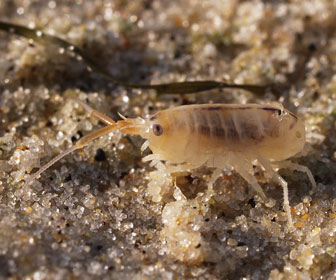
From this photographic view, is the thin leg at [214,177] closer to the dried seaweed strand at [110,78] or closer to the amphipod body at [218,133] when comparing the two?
the amphipod body at [218,133]

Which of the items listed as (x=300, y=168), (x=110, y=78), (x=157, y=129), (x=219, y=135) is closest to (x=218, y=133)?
(x=219, y=135)

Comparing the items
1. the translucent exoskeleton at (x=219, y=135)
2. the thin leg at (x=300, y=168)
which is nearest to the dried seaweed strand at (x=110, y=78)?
the translucent exoskeleton at (x=219, y=135)

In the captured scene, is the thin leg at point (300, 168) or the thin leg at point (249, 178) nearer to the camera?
the thin leg at point (249, 178)

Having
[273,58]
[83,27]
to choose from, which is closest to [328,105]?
[273,58]

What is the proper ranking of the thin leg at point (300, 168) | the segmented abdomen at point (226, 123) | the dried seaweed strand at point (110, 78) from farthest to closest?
the dried seaweed strand at point (110, 78)
the thin leg at point (300, 168)
the segmented abdomen at point (226, 123)

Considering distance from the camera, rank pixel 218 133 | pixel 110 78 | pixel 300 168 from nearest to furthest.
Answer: pixel 218 133
pixel 300 168
pixel 110 78

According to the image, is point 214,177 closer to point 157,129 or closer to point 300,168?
point 157,129

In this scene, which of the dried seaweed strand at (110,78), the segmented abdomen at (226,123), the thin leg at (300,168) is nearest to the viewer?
the segmented abdomen at (226,123)

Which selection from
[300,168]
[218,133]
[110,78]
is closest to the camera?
[218,133]

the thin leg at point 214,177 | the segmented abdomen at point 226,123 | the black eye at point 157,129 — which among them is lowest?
the thin leg at point 214,177
